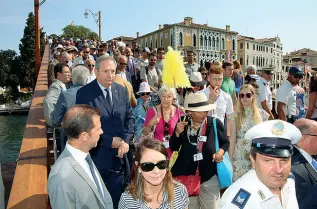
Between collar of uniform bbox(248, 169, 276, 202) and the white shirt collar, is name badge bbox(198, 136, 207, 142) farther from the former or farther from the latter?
collar of uniform bbox(248, 169, 276, 202)

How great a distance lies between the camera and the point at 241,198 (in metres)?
2.14

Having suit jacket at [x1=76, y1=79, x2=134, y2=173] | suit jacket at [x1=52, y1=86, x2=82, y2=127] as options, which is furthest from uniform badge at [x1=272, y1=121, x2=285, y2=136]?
suit jacket at [x1=52, y1=86, x2=82, y2=127]

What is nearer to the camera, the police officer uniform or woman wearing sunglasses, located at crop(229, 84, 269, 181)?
the police officer uniform

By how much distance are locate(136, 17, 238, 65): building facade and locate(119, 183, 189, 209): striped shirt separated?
8010 cm

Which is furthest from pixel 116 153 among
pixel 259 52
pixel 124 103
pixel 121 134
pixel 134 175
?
pixel 259 52

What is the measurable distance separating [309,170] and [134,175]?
1567 mm

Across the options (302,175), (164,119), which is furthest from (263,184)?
(164,119)

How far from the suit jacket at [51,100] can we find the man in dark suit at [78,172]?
78.3 inches

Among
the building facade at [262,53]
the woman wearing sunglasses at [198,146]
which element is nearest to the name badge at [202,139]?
the woman wearing sunglasses at [198,146]

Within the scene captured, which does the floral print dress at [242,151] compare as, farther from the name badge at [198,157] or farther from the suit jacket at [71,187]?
the suit jacket at [71,187]

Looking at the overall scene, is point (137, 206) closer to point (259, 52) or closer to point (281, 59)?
point (259, 52)

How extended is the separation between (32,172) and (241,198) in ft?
8.53

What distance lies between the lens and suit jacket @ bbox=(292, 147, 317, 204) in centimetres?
282

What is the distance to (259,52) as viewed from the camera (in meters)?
108
